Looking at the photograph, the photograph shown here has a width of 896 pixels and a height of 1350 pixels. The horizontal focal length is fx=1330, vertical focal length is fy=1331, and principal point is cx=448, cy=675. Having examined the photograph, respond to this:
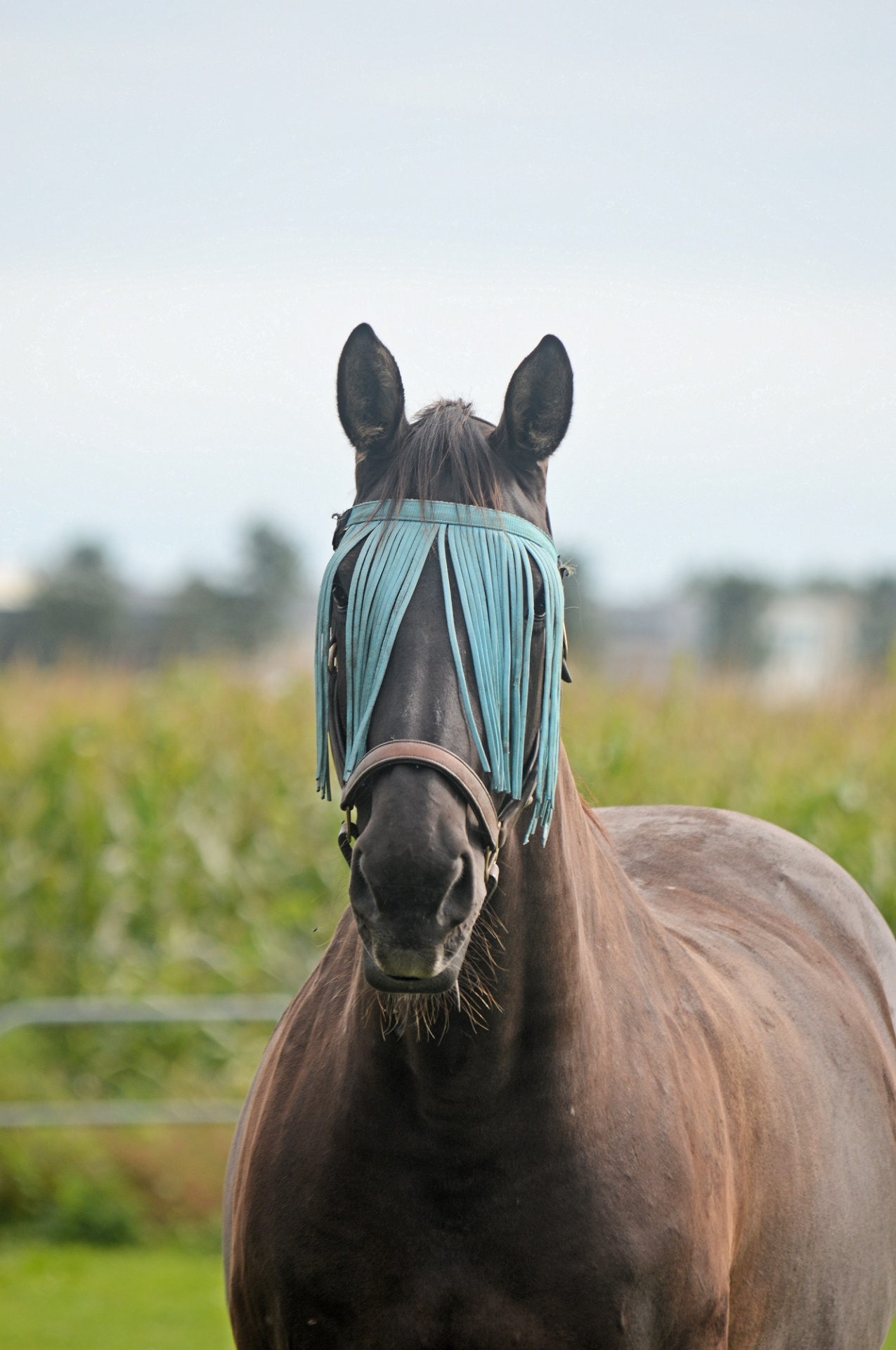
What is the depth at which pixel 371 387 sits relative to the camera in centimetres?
206

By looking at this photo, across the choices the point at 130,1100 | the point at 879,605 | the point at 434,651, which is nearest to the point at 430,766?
the point at 434,651

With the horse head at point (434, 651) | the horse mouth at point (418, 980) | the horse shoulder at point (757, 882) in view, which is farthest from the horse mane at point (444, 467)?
the horse shoulder at point (757, 882)

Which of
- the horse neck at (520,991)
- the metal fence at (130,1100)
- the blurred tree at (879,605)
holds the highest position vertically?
the horse neck at (520,991)

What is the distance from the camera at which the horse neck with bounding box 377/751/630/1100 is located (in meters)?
1.92

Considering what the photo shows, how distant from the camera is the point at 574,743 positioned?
7809mm

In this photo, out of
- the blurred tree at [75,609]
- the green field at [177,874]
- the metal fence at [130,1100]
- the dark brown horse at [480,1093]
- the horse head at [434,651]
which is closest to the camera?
the horse head at [434,651]

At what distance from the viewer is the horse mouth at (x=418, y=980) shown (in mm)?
1625

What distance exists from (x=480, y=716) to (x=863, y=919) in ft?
7.23

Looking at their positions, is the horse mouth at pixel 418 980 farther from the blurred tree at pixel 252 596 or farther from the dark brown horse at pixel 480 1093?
the blurred tree at pixel 252 596

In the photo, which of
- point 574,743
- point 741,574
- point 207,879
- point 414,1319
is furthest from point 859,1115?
point 741,574

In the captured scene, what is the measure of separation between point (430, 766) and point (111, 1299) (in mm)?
5030

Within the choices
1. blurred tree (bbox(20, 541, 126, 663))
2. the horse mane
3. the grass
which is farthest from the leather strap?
blurred tree (bbox(20, 541, 126, 663))

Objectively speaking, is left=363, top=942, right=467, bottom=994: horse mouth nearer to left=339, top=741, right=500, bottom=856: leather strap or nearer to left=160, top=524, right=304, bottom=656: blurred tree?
left=339, top=741, right=500, bottom=856: leather strap

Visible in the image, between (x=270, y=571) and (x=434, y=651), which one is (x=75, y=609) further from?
(x=434, y=651)
